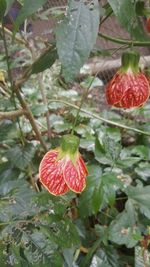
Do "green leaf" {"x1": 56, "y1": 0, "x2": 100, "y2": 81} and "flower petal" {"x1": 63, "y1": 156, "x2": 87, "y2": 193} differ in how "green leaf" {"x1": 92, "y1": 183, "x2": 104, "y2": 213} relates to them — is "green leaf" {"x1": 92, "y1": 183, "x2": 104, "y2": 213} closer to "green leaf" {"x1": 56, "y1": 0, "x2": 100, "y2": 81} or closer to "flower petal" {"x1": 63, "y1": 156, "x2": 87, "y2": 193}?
"flower petal" {"x1": 63, "y1": 156, "x2": 87, "y2": 193}

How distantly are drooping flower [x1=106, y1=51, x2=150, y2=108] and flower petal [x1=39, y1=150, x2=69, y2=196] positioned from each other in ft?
0.39

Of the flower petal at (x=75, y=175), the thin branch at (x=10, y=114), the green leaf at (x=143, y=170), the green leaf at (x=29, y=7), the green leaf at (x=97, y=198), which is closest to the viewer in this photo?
the green leaf at (x=29, y=7)

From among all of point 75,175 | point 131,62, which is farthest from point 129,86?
point 75,175

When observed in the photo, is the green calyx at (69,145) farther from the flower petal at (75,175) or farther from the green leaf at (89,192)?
the green leaf at (89,192)

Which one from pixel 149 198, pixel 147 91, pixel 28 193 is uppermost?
pixel 147 91

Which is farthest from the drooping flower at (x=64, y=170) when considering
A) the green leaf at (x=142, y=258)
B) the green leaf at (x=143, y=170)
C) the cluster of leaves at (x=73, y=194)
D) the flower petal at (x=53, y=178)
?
the green leaf at (x=143, y=170)

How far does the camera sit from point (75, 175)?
2.00 feet

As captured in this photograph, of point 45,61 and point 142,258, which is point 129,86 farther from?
point 142,258

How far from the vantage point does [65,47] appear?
422 mm

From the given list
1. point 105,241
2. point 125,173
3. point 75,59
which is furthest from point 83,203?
point 75,59

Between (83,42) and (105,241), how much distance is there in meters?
0.59

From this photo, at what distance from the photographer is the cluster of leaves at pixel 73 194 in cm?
43

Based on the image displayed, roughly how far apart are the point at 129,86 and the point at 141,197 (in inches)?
13.1

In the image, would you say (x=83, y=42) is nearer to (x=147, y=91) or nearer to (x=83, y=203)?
(x=147, y=91)
